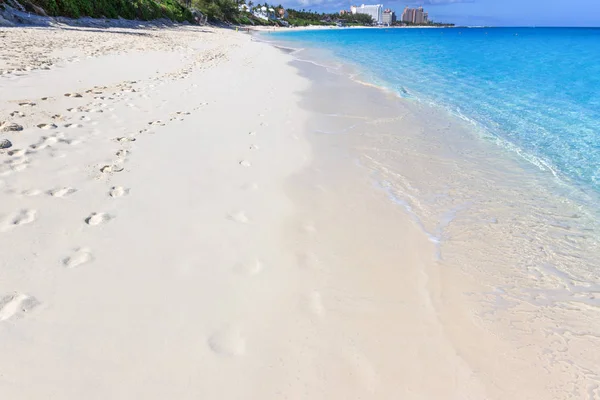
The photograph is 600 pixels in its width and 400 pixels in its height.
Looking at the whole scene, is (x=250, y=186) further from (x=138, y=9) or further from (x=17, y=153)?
(x=138, y=9)

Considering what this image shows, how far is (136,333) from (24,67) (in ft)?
32.2

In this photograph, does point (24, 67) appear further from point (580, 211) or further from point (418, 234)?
point (580, 211)

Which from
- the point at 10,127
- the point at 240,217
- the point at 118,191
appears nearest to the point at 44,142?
the point at 10,127

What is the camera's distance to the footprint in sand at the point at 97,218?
3.37 metres

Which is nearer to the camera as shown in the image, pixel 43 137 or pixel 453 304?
pixel 453 304

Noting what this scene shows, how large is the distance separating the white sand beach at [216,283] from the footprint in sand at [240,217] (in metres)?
0.03

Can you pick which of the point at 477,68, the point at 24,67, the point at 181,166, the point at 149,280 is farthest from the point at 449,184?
the point at 477,68

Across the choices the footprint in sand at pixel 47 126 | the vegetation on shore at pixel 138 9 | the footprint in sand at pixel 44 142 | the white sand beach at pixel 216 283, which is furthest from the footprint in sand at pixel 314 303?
the vegetation on shore at pixel 138 9

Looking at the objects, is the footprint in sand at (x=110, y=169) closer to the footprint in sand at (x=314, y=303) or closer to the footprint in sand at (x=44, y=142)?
the footprint in sand at (x=44, y=142)

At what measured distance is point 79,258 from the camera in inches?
114

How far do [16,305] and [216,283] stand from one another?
1309 mm

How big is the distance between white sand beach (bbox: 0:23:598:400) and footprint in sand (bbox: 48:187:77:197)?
2 centimetres

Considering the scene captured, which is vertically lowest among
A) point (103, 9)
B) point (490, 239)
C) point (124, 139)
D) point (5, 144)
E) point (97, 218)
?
point (490, 239)

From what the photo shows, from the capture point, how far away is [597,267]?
3.72 m
